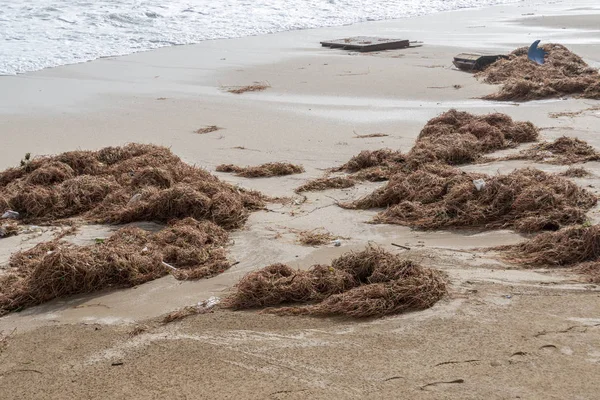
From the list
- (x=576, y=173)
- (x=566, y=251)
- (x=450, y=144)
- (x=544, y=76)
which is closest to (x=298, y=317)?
(x=566, y=251)

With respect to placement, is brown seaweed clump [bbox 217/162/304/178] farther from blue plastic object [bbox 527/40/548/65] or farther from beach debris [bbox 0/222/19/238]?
blue plastic object [bbox 527/40/548/65]

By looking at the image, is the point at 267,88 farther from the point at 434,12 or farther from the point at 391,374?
the point at 434,12

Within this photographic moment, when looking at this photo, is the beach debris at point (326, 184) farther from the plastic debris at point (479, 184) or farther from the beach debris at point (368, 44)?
the beach debris at point (368, 44)

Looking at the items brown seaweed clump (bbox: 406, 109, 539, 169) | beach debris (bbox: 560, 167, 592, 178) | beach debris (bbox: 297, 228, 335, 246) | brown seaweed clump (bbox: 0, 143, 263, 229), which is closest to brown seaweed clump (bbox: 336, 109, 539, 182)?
brown seaweed clump (bbox: 406, 109, 539, 169)

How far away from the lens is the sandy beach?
366 centimetres

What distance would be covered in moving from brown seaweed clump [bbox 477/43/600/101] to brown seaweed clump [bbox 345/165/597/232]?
4.30 metres

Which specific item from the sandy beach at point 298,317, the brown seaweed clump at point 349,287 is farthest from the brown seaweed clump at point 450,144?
the brown seaweed clump at point 349,287

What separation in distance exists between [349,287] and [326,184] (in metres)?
2.44

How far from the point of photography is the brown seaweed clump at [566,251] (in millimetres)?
4910

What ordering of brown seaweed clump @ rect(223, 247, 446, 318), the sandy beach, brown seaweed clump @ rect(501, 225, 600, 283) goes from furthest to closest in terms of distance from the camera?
brown seaweed clump @ rect(501, 225, 600, 283), brown seaweed clump @ rect(223, 247, 446, 318), the sandy beach

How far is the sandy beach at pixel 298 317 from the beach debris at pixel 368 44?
3.54 metres

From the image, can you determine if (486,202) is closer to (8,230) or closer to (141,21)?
(8,230)

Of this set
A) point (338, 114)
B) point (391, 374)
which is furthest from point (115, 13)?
point (391, 374)

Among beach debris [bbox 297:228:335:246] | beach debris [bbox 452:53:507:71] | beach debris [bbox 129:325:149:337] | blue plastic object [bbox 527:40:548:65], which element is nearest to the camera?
beach debris [bbox 129:325:149:337]
